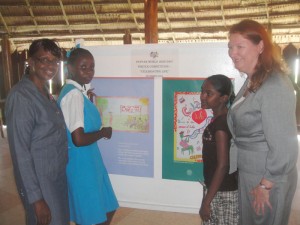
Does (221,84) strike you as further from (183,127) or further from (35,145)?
(35,145)

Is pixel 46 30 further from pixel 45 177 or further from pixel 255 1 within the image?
pixel 45 177

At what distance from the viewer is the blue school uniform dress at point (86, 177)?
6.11ft

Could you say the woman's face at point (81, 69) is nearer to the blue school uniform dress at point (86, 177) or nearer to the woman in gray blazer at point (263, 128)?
the blue school uniform dress at point (86, 177)

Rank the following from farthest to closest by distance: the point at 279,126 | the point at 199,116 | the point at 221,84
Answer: the point at 199,116 < the point at 221,84 < the point at 279,126

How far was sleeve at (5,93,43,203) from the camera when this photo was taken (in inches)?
56.6

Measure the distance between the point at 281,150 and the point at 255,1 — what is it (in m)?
5.96

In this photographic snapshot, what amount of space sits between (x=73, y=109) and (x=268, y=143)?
1131 mm

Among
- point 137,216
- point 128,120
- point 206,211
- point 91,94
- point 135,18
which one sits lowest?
point 137,216

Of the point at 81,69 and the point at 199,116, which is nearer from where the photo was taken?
the point at 81,69


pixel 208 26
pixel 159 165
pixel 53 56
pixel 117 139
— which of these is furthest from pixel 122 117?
pixel 208 26

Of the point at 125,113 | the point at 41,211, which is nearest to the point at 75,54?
the point at 125,113

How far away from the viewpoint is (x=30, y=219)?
158 cm

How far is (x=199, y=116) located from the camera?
254 centimetres

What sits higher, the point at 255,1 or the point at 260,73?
the point at 255,1
